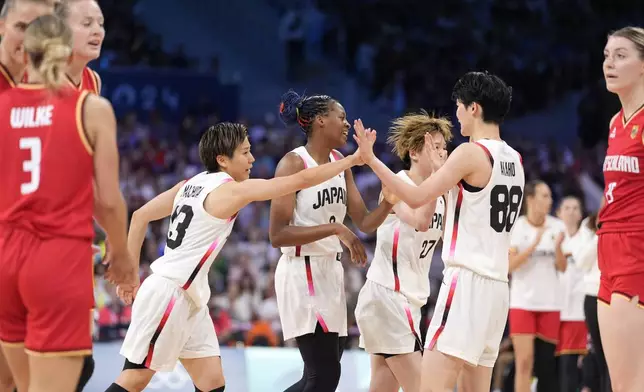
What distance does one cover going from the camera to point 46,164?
13.4 feet

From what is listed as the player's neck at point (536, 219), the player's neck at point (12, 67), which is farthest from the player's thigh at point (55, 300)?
the player's neck at point (536, 219)

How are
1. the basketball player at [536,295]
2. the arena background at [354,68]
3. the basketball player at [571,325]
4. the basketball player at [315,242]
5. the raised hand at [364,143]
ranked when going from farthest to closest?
the arena background at [354,68]
the basketball player at [571,325]
the basketball player at [536,295]
the basketball player at [315,242]
the raised hand at [364,143]

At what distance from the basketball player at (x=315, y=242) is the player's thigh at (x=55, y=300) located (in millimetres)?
2335

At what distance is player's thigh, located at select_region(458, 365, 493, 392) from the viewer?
5746mm

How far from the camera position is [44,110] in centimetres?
412

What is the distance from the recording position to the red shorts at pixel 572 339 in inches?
421

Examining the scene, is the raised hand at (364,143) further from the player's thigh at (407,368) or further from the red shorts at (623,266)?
the player's thigh at (407,368)

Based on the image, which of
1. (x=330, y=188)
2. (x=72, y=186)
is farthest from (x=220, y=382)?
(x=72, y=186)

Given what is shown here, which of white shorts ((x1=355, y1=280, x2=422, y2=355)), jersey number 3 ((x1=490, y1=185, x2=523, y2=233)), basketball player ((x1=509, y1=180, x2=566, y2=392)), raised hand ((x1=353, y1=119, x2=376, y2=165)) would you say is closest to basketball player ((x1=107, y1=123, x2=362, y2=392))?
raised hand ((x1=353, y1=119, x2=376, y2=165))

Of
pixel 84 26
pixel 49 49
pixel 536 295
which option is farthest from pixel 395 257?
pixel 536 295

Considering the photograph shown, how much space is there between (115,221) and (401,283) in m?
2.77

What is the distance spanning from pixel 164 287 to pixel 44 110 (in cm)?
211

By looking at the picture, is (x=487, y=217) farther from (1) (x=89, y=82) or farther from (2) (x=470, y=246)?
(1) (x=89, y=82)

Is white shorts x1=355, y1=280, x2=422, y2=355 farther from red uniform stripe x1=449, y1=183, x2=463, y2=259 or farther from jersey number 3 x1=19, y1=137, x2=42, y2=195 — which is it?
jersey number 3 x1=19, y1=137, x2=42, y2=195
